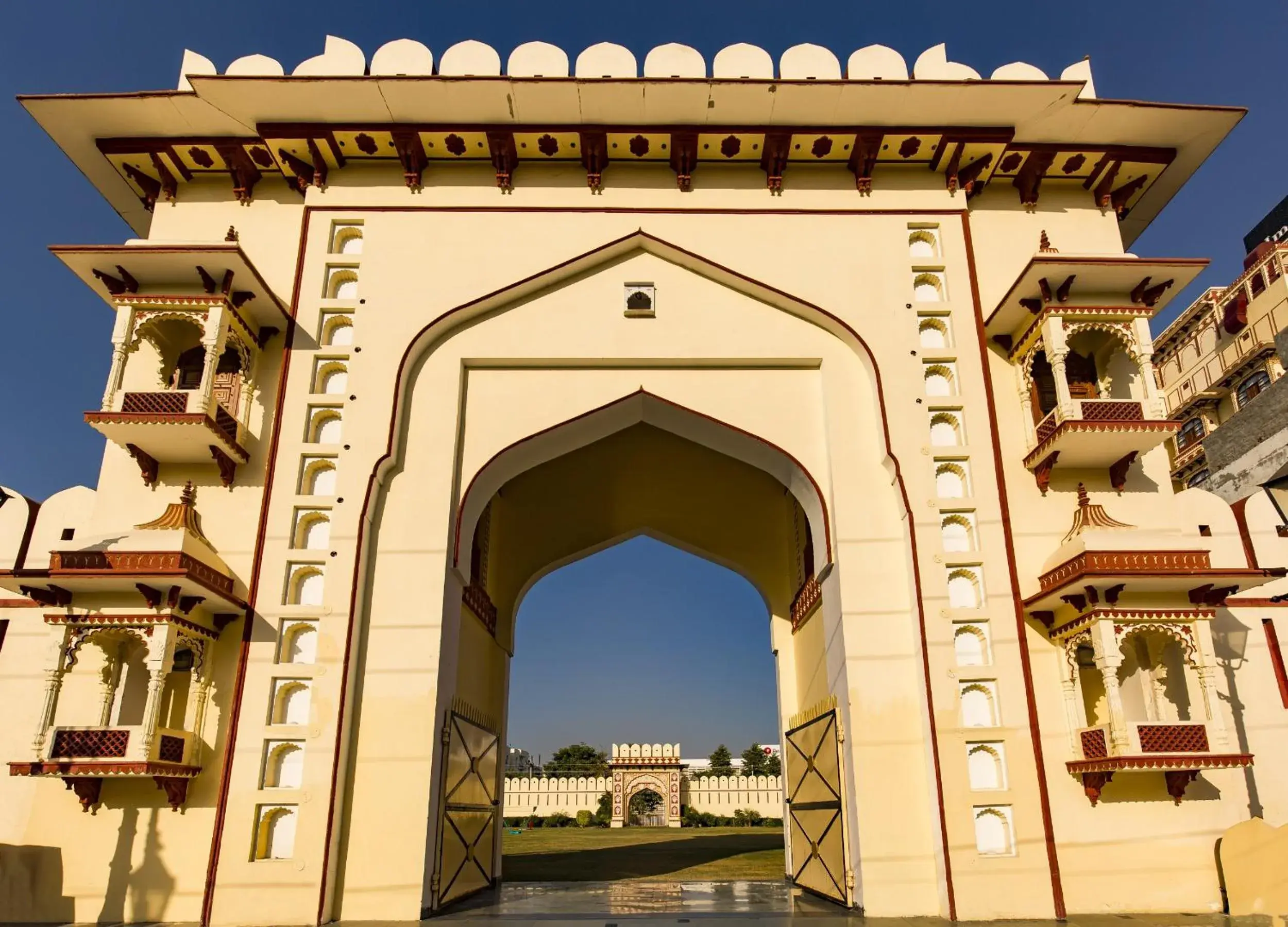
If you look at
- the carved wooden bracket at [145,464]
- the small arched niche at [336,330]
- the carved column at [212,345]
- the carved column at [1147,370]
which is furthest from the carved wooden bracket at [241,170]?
the carved column at [1147,370]

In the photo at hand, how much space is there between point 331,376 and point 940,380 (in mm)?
8255

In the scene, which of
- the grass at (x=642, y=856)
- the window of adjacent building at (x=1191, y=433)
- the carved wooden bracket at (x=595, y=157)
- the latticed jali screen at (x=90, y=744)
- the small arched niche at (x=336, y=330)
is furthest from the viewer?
the window of adjacent building at (x=1191, y=433)

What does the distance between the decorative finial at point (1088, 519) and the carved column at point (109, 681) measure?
37.6 ft

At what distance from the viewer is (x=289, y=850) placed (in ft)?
33.3

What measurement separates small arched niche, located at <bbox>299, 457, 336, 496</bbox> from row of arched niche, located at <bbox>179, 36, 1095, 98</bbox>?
17.9ft

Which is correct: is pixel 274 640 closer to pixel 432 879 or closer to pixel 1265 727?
pixel 432 879

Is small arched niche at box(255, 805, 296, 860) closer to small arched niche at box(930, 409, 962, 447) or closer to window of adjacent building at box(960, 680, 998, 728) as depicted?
window of adjacent building at box(960, 680, 998, 728)

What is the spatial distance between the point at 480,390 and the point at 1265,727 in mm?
10801

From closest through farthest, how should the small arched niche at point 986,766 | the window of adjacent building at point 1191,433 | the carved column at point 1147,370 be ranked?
1. the small arched niche at point 986,766
2. the carved column at point 1147,370
3. the window of adjacent building at point 1191,433

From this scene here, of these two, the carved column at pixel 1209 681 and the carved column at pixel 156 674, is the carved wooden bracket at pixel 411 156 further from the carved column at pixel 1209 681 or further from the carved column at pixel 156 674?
the carved column at pixel 1209 681

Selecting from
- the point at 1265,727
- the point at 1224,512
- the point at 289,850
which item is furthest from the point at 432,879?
the point at 1224,512

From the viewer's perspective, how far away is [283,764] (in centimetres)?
1051

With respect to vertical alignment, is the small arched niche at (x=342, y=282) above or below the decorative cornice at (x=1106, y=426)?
above

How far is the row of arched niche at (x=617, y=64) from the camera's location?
1273 centimetres
